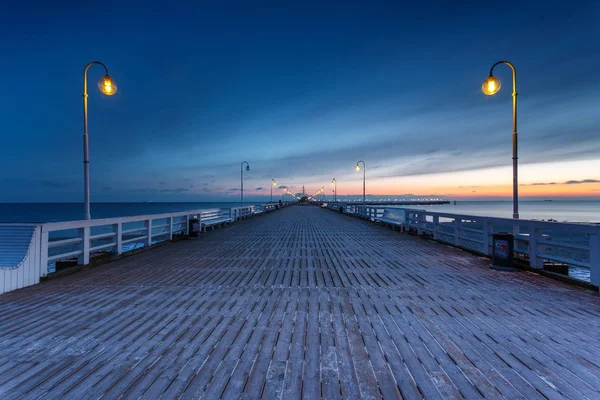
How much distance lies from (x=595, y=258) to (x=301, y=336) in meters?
5.05

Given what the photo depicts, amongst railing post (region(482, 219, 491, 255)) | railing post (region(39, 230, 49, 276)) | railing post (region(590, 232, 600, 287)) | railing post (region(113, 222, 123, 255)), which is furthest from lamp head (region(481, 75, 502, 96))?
railing post (region(39, 230, 49, 276))

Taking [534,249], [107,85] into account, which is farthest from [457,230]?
[107,85]

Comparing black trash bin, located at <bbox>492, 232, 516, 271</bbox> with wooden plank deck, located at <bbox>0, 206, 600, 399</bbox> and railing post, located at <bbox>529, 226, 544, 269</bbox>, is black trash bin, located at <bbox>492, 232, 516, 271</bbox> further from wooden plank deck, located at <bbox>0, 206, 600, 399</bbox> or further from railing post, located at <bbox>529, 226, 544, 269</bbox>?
wooden plank deck, located at <bbox>0, 206, 600, 399</bbox>

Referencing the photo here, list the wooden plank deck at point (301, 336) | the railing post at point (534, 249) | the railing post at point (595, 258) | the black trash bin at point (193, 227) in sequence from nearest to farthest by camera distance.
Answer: the wooden plank deck at point (301, 336), the railing post at point (595, 258), the railing post at point (534, 249), the black trash bin at point (193, 227)

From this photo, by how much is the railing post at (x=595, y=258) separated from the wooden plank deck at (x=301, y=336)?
27 centimetres

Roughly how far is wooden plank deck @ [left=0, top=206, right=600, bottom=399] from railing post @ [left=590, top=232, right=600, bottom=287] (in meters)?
0.27

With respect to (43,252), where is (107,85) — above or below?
above

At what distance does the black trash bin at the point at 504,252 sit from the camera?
256 inches

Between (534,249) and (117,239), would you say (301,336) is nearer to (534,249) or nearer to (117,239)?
(534,249)

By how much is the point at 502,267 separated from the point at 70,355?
741 cm

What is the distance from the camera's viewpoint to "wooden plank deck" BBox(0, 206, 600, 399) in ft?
8.34

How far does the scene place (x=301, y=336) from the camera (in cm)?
343

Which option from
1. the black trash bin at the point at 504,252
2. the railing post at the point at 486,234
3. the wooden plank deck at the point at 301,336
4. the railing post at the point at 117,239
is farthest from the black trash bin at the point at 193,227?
the black trash bin at the point at 504,252

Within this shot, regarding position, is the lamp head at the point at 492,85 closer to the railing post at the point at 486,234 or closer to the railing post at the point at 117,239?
the railing post at the point at 486,234
